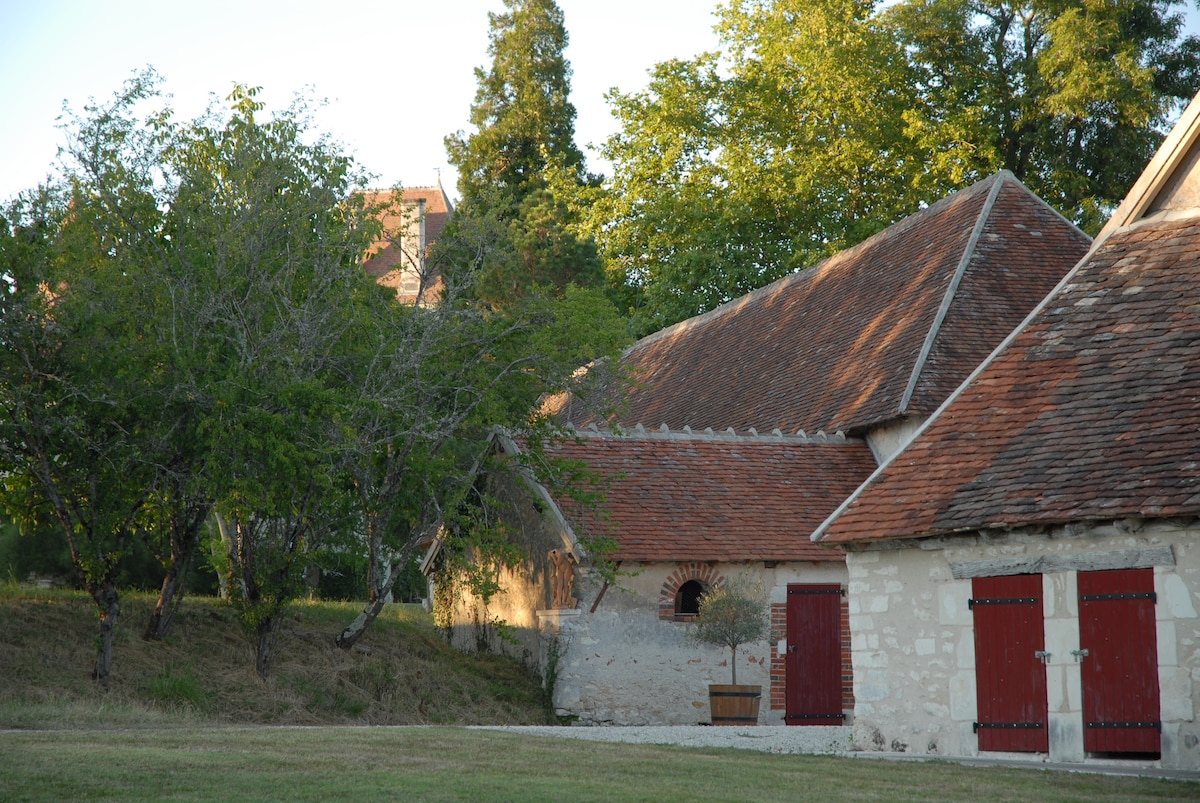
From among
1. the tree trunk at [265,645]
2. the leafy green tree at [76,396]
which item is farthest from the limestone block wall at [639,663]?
the leafy green tree at [76,396]

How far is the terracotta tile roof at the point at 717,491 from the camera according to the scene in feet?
54.0

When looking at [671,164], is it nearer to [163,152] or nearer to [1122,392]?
[163,152]

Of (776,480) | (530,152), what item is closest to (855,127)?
(530,152)

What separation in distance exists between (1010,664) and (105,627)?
10.3 m

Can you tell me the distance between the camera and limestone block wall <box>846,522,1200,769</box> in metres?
10.1

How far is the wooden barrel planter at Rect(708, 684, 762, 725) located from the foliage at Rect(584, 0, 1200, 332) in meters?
15.8

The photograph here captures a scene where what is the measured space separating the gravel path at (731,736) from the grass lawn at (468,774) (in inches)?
32.5

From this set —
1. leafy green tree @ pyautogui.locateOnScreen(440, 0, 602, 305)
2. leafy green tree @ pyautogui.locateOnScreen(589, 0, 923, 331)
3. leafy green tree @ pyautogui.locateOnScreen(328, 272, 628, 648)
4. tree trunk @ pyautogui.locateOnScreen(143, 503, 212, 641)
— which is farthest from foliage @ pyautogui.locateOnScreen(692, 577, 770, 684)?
leafy green tree @ pyautogui.locateOnScreen(440, 0, 602, 305)

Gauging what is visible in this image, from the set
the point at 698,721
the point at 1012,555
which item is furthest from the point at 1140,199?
the point at 698,721

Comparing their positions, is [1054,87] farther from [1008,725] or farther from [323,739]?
[323,739]

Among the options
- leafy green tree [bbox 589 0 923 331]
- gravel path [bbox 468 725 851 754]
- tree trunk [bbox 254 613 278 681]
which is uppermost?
leafy green tree [bbox 589 0 923 331]

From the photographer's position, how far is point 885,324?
20.2 metres

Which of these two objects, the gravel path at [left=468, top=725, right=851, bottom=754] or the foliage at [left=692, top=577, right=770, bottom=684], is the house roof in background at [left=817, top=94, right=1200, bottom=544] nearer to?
the gravel path at [left=468, top=725, right=851, bottom=754]

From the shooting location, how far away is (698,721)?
16172mm
